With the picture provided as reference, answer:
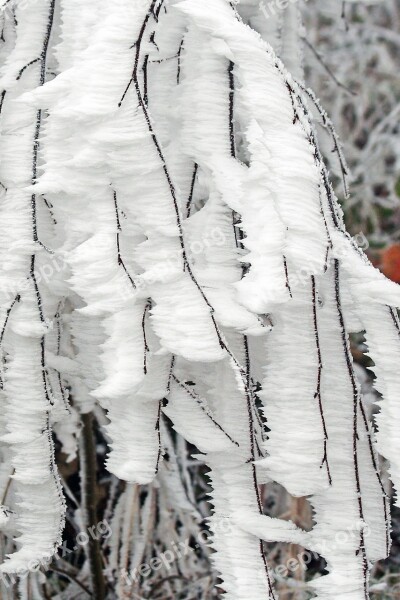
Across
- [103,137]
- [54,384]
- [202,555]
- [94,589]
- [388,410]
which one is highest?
[103,137]

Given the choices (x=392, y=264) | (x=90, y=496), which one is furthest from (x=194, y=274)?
(x=392, y=264)

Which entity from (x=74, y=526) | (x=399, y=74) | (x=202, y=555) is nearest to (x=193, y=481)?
(x=202, y=555)

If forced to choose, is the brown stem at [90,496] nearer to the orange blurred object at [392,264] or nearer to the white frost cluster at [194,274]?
the white frost cluster at [194,274]

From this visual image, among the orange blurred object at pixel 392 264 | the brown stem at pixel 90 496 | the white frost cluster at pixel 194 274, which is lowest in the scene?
the brown stem at pixel 90 496

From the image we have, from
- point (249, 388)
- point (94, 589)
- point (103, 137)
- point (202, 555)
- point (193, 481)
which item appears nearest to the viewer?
point (103, 137)

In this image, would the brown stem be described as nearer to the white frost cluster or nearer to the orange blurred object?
the white frost cluster

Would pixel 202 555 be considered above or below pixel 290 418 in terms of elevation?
below

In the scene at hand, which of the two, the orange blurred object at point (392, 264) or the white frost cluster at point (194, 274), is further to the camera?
the orange blurred object at point (392, 264)

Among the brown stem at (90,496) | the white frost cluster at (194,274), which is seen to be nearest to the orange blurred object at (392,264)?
the brown stem at (90,496)

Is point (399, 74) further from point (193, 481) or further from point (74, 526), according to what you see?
point (74, 526)

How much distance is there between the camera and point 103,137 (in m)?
0.56

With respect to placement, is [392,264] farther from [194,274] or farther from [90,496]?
[194,274]

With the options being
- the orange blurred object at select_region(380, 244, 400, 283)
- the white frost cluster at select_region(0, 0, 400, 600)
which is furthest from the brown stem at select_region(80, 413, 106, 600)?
the orange blurred object at select_region(380, 244, 400, 283)

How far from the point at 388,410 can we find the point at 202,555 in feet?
2.82
